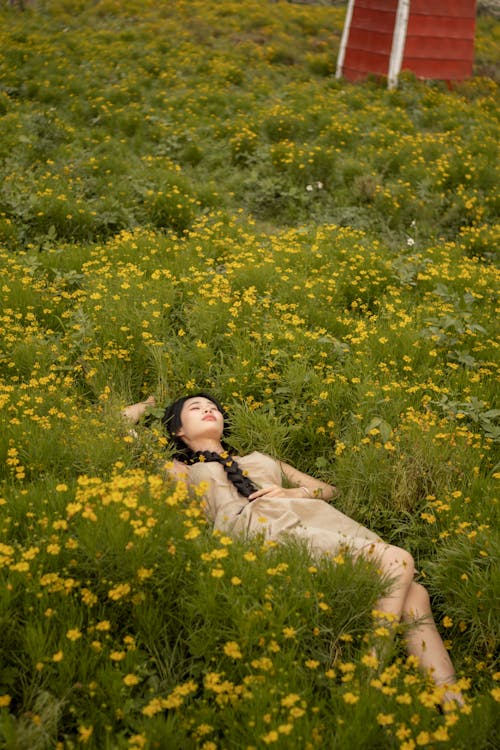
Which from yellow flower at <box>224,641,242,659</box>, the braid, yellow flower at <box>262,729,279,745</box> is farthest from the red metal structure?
yellow flower at <box>262,729,279,745</box>

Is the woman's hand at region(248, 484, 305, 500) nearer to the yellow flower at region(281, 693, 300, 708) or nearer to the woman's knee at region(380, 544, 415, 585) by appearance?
the woman's knee at region(380, 544, 415, 585)

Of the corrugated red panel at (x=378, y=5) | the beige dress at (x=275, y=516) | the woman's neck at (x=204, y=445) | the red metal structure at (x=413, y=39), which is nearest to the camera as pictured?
the beige dress at (x=275, y=516)

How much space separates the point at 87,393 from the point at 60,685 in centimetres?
240

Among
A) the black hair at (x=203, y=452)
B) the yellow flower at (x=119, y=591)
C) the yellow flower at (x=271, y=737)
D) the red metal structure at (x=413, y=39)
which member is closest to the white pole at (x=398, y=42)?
the red metal structure at (x=413, y=39)

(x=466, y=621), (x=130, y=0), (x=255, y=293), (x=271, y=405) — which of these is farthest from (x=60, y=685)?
(x=130, y=0)

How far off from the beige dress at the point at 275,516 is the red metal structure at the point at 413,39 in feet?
32.3

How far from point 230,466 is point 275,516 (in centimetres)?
50

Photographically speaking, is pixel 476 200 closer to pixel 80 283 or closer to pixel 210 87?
pixel 80 283

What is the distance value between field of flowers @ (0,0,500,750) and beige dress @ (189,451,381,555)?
0.13 metres

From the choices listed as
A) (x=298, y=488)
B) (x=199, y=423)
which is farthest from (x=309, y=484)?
(x=199, y=423)

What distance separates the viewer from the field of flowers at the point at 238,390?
2.64 metres

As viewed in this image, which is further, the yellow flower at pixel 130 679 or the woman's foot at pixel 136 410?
the woman's foot at pixel 136 410

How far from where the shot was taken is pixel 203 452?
4.03 meters

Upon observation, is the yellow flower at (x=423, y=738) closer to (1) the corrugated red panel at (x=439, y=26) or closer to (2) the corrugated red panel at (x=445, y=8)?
(1) the corrugated red panel at (x=439, y=26)
